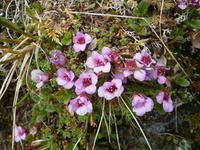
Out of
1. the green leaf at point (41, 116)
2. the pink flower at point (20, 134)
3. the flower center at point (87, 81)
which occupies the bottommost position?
the pink flower at point (20, 134)

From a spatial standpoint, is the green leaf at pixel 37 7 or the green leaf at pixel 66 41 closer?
the green leaf at pixel 66 41

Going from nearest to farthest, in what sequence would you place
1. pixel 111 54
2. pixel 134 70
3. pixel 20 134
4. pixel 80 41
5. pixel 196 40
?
pixel 134 70, pixel 111 54, pixel 80 41, pixel 196 40, pixel 20 134

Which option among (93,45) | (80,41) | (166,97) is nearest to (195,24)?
(166,97)

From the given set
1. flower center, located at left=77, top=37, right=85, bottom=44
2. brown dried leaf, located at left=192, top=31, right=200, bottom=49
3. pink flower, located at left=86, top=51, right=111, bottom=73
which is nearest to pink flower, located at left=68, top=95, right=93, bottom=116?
pink flower, located at left=86, top=51, right=111, bottom=73

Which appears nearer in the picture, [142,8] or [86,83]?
[86,83]

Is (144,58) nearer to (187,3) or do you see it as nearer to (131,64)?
(131,64)

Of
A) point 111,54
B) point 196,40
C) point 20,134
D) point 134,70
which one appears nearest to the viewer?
point 134,70

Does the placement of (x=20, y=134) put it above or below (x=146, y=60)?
below

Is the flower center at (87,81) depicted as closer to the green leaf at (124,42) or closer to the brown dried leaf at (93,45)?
the brown dried leaf at (93,45)

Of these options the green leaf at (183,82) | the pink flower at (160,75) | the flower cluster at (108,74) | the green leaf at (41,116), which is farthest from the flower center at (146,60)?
the green leaf at (41,116)
